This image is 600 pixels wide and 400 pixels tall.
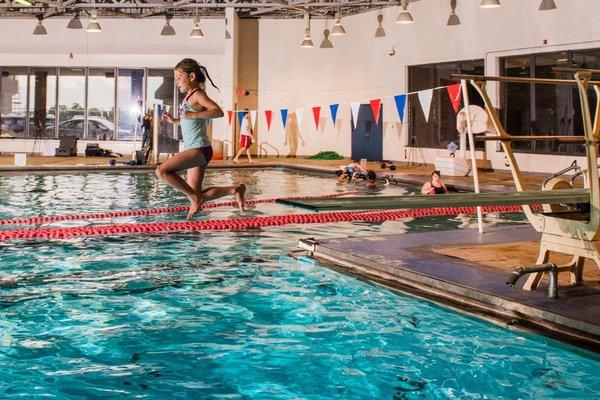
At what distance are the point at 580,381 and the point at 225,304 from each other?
2.67 metres

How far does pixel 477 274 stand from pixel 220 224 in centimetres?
475

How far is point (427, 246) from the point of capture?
660 centimetres

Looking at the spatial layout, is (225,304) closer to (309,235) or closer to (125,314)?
(125,314)

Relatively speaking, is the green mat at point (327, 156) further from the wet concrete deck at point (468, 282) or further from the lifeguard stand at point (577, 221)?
the lifeguard stand at point (577, 221)

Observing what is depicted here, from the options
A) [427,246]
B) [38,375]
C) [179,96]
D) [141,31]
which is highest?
[141,31]

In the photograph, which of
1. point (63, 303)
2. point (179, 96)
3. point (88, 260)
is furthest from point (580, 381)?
point (179, 96)

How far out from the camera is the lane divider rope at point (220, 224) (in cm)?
848

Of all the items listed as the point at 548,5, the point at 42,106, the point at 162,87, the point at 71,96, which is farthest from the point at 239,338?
the point at 42,106

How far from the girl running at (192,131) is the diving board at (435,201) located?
2638mm

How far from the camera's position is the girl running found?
6293 millimetres

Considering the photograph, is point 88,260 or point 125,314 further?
point 88,260

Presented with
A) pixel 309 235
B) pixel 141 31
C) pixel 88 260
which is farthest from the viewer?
pixel 141 31

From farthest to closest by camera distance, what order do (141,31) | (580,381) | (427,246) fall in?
(141,31) → (427,246) → (580,381)

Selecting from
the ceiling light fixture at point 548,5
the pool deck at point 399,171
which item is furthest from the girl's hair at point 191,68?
the ceiling light fixture at point 548,5
